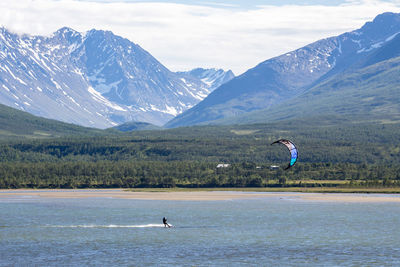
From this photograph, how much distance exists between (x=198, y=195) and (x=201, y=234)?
240 feet

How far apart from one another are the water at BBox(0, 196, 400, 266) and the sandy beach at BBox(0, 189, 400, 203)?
13.0 metres

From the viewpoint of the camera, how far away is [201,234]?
10375 cm

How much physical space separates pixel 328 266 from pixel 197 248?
18.0 m

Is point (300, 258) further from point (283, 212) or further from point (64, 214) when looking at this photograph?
point (64, 214)

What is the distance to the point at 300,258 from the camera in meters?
83.9

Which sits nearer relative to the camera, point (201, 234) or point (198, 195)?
point (201, 234)

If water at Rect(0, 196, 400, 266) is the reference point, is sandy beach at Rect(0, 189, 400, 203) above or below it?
above

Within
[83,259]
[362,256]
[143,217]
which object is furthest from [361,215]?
[83,259]

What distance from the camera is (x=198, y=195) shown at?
176750 millimetres

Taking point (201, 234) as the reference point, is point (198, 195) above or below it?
above

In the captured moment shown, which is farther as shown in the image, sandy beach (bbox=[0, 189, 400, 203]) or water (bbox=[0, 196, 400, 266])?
sandy beach (bbox=[0, 189, 400, 203])

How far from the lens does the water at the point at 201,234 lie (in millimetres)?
83688

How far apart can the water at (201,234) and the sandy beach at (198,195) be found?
1296cm

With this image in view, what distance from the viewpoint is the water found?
83688 millimetres
